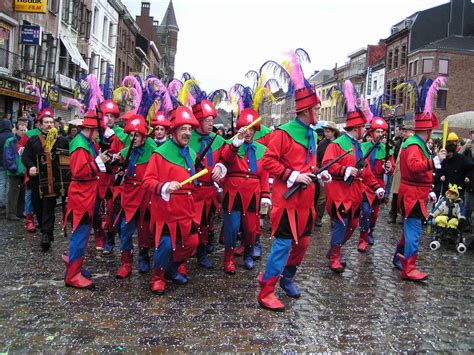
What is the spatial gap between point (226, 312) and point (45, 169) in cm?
386

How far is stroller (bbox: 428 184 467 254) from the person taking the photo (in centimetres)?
833

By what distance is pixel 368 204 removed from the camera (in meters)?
7.96

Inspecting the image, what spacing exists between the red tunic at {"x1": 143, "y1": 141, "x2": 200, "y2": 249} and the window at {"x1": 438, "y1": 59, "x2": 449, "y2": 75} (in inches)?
1678

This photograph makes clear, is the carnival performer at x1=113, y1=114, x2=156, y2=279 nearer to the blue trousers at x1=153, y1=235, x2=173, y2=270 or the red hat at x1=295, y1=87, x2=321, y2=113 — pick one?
the blue trousers at x1=153, y1=235, x2=173, y2=270

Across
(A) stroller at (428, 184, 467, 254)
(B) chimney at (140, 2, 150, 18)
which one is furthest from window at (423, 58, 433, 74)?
(A) stroller at (428, 184, 467, 254)

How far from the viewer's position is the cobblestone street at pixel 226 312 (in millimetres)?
4074

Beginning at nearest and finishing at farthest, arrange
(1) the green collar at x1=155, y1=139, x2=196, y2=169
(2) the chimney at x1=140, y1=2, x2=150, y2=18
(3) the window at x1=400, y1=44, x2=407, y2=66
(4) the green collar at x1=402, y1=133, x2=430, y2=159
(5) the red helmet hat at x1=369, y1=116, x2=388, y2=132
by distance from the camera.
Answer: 1. (1) the green collar at x1=155, y1=139, x2=196, y2=169
2. (4) the green collar at x1=402, y1=133, x2=430, y2=159
3. (5) the red helmet hat at x1=369, y1=116, x2=388, y2=132
4. (3) the window at x1=400, y1=44, x2=407, y2=66
5. (2) the chimney at x1=140, y1=2, x2=150, y2=18

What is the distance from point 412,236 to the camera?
6.16 metres

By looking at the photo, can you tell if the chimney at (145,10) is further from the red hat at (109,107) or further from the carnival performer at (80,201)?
the carnival performer at (80,201)

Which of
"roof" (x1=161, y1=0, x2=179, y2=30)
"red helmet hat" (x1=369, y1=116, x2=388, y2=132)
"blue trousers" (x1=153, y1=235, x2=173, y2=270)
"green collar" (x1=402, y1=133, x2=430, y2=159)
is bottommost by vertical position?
"blue trousers" (x1=153, y1=235, x2=173, y2=270)

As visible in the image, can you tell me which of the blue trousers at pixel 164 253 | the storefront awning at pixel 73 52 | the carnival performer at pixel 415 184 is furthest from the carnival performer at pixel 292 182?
the storefront awning at pixel 73 52

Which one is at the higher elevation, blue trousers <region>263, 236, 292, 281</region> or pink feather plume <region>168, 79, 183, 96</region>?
pink feather plume <region>168, 79, 183, 96</region>

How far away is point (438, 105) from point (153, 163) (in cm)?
4260

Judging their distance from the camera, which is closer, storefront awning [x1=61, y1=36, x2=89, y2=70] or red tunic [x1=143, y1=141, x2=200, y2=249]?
red tunic [x1=143, y1=141, x2=200, y2=249]
